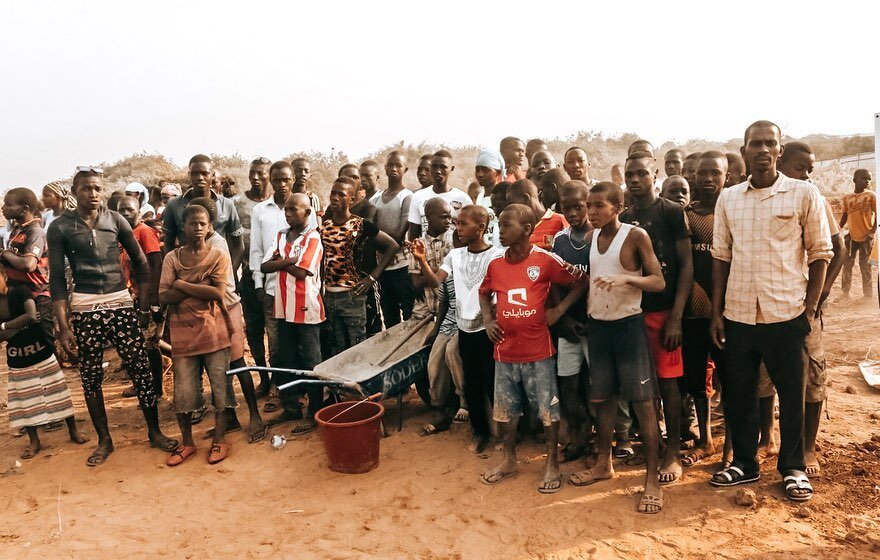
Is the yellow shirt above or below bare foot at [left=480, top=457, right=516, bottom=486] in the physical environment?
above

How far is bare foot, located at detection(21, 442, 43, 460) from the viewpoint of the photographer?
17.4ft

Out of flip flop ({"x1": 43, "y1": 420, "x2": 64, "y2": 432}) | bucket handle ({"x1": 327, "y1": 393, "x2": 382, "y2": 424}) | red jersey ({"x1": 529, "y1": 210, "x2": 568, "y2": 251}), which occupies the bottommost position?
flip flop ({"x1": 43, "y1": 420, "x2": 64, "y2": 432})

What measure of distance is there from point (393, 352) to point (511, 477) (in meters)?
1.61

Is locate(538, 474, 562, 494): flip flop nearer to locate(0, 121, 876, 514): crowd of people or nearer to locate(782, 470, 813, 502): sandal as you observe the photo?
locate(0, 121, 876, 514): crowd of people

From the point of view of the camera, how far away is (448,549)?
3.41m

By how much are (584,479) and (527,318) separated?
1.12 metres

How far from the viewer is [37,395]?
5.43 meters

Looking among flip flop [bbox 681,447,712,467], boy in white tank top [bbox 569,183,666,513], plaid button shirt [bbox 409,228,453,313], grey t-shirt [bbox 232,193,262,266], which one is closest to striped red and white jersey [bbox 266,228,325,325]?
plaid button shirt [bbox 409,228,453,313]

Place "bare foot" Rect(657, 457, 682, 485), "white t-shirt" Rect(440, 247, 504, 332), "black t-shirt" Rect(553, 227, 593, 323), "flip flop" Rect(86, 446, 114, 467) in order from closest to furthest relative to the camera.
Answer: "bare foot" Rect(657, 457, 682, 485)
"black t-shirt" Rect(553, 227, 593, 323)
"white t-shirt" Rect(440, 247, 504, 332)
"flip flop" Rect(86, 446, 114, 467)

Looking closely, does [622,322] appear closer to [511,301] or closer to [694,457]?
[511,301]

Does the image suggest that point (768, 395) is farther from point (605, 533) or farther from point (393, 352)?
point (393, 352)

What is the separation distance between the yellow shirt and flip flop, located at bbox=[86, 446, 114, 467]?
11357mm

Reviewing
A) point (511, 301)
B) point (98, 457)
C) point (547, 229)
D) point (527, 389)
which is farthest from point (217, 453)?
point (547, 229)

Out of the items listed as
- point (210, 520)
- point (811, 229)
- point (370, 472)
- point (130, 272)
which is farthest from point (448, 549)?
point (130, 272)
